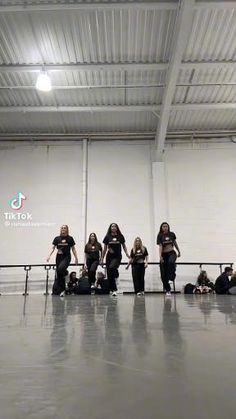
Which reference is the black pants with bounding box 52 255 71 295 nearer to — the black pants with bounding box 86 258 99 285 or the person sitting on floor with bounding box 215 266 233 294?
the black pants with bounding box 86 258 99 285

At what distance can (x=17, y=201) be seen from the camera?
29.7 feet

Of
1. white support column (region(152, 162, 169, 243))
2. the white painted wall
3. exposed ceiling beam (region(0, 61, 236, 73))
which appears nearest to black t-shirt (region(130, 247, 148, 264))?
the white painted wall

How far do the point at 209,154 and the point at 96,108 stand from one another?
3.60 meters

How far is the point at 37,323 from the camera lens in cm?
242

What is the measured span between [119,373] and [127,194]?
26.5ft

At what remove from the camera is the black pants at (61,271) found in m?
5.54

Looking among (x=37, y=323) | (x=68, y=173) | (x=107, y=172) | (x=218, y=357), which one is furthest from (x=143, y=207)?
(x=218, y=357)

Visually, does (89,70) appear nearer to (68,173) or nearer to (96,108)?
(96,108)

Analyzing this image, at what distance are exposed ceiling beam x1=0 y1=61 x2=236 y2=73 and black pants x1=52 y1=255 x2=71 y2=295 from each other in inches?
147

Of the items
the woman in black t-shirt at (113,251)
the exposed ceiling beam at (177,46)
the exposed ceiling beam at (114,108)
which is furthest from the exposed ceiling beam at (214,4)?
the woman in black t-shirt at (113,251)

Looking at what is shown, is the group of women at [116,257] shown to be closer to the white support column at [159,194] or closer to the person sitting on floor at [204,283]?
the person sitting on floor at [204,283]

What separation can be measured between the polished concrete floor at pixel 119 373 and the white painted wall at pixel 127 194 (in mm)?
6819

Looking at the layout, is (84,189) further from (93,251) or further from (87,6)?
(87,6)

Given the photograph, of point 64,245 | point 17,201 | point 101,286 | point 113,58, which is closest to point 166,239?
point 64,245
